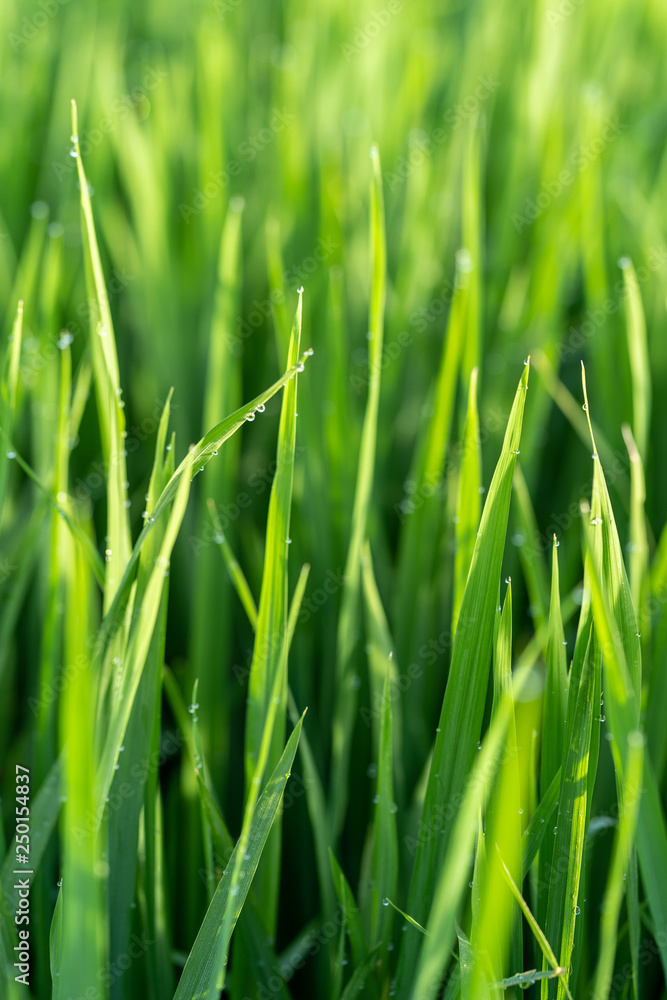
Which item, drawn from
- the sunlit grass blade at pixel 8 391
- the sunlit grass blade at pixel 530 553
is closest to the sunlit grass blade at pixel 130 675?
the sunlit grass blade at pixel 8 391

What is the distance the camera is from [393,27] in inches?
41.4

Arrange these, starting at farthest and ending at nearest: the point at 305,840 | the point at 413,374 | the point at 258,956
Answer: the point at 413,374
the point at 305,840
the point at 258,956

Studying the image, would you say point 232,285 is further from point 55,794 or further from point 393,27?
point 393,27

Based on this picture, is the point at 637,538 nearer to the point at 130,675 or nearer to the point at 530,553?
the point at 530,553

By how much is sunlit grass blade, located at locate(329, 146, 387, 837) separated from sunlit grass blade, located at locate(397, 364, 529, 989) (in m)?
0.09

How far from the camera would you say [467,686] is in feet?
1.17

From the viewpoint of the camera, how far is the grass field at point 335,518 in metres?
0.34

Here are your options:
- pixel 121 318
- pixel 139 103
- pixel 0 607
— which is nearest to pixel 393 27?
pixel 139 103

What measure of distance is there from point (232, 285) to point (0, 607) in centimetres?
31

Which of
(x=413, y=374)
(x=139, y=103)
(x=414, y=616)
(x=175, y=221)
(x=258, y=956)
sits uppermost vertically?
(x=139, y=103)
